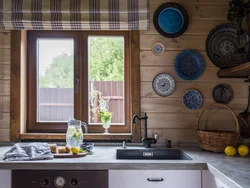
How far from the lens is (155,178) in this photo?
1572mm

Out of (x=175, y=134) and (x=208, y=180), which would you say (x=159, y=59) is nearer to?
(x=175, y=134)

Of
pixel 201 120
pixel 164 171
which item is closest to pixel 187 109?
pixel 201 120

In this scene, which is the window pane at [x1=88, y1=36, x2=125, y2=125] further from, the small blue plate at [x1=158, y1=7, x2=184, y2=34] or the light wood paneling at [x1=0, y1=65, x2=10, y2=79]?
the light wood paneling at [x1=0, y1=65, x2=10, y2=79]

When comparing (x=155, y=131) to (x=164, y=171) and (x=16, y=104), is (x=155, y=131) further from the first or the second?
(x=16, y=104)

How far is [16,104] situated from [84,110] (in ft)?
1.86

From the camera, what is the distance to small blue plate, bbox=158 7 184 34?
2.15 meters

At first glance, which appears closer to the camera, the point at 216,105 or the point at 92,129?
the point at 216,105

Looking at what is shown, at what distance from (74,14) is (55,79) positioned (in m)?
0.60

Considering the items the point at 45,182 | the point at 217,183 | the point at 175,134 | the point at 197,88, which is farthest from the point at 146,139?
the point at 45,182

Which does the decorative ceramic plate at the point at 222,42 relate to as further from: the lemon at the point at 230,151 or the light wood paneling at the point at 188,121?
the lemon at the point at 230,151

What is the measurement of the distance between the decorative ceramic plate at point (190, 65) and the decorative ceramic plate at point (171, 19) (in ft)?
0.67

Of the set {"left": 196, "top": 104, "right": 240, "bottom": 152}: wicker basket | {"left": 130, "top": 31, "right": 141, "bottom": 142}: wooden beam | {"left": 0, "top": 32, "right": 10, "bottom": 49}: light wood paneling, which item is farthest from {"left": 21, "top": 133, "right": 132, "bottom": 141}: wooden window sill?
{"left": 0, "top": 32, "right": 10, "bottom": 49}: light wood paneling

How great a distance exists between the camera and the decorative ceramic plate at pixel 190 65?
2.14m

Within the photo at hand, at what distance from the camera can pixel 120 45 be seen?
7.61 feet
